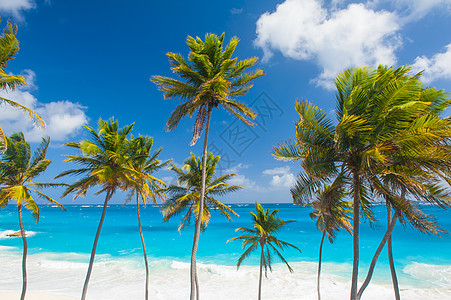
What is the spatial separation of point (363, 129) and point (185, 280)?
22709 millimetres

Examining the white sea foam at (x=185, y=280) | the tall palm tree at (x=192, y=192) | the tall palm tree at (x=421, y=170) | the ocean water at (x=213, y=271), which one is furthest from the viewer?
the ocean water at (x=213, y=271)

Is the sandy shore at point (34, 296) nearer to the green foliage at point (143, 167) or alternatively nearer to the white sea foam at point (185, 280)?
the white sea foam at point (185, 280)

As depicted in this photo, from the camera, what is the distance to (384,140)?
6.10 metres

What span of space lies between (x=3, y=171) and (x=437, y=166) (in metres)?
15.7

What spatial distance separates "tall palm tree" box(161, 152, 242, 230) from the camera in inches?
556

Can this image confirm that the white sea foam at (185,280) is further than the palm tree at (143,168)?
Yes

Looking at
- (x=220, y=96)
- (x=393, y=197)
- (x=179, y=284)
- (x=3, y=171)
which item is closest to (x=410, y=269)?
(x=179, y=284)

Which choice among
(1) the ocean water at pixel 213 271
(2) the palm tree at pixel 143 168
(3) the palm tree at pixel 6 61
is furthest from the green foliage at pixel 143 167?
(1) the ocean water at pixel 213 271

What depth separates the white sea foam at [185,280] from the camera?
19.1 metres

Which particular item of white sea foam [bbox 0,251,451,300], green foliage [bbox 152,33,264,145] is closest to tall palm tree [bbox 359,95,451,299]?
green foliage [bbox 152,33,264,145]

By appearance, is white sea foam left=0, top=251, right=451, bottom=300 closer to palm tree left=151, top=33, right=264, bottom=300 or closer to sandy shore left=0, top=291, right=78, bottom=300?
sandy shore left=0, top=291, right=78, bottom=300

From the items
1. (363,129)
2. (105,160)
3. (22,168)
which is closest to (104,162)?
(105,160)

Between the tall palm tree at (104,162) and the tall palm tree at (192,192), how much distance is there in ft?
10.6

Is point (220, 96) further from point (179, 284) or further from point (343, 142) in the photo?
point (179, 284)
